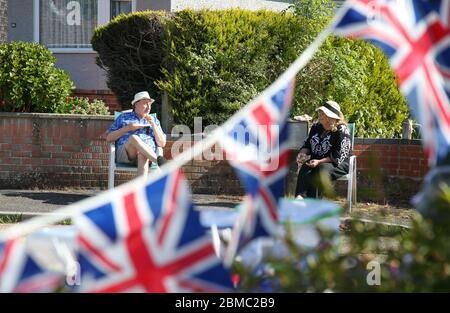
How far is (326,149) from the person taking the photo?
8484mm

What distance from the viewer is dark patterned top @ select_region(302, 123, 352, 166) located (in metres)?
8.41

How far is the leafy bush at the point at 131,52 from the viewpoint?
465 inches

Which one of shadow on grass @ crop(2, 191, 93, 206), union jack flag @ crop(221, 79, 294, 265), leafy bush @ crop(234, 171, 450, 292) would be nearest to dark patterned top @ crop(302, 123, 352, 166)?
shadow on grass @ crop(2, 191, 93, 206)

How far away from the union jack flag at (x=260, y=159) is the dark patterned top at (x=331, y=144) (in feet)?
17.8

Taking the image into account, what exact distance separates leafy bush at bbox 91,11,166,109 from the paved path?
231 cm

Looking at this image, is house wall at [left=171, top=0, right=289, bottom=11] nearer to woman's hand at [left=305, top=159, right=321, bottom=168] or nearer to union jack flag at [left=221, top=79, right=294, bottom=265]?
woman's hand at [left=305, top=159, right=321, bottom=168]

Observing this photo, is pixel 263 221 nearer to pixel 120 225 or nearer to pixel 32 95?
pixel 120 225

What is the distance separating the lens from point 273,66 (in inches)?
428

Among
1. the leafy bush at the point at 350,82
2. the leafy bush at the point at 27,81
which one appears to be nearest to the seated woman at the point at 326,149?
the leafy bush at the point at 350,82

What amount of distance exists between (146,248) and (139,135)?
6.52 metres

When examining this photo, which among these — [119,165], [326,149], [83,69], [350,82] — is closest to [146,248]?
[326,149]

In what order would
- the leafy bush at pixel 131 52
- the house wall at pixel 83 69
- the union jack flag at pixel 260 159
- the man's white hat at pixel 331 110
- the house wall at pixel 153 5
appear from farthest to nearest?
the house wall at pixel 83 69 → the house wall at pixel 153 5 → the leafy bush at pixel 131 52 → the man's white hat at pixel 331 110 → the union jack flag at pixel 260 159

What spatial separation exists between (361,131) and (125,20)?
3.65 m

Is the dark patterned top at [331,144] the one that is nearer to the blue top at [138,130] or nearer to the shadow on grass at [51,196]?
the blue top at [138,130]
